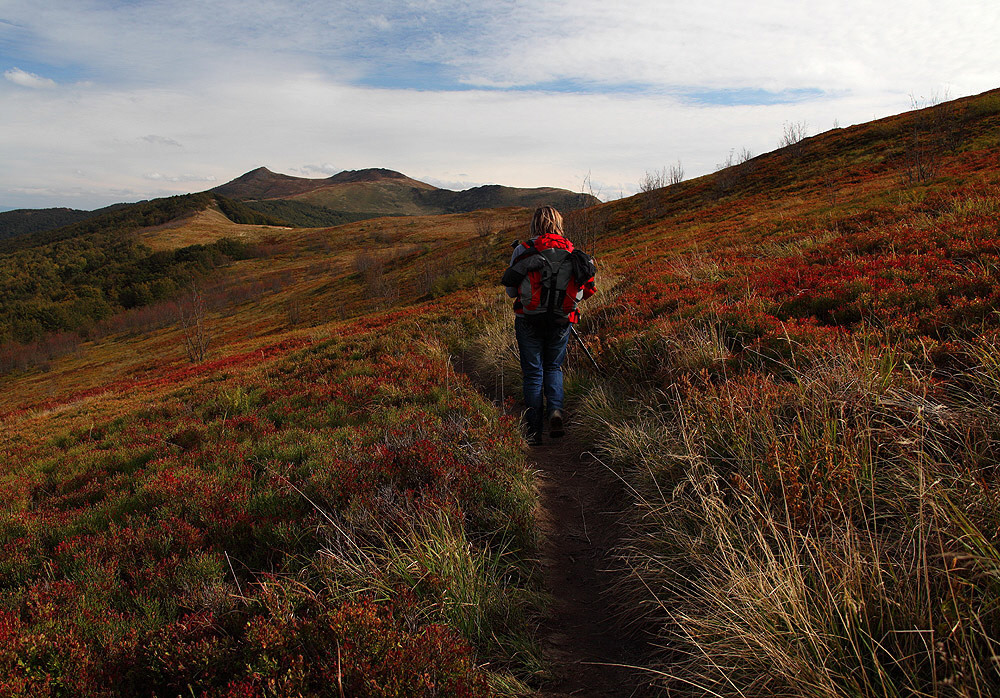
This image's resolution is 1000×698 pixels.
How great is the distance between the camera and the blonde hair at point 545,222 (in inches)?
220

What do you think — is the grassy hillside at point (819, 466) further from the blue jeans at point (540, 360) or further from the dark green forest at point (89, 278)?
the dark green forest at point (89, 278)

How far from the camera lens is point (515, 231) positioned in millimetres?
50500

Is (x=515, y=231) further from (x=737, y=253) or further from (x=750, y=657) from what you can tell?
(x=750, y=657)

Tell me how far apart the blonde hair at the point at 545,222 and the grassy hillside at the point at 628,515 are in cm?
176

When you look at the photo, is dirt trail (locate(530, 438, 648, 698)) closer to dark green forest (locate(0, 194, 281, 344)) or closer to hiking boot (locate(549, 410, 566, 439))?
hiking boot (locate(549, 410, 566, 439))

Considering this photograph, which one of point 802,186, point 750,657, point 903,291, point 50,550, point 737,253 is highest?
point 802,186

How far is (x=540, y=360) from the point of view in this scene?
580 cm

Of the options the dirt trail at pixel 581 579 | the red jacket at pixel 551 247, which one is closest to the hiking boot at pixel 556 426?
the dirt trail at pixel 581 579

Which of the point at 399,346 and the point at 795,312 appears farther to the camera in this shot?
the point at 399,346

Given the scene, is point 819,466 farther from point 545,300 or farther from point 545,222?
point 545,222

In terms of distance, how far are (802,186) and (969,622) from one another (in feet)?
116

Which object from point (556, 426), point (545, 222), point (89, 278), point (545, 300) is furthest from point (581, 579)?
point (89, 278)

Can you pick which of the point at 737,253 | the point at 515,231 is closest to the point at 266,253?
the point at 515,231

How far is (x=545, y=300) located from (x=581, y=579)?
10.0 feet
